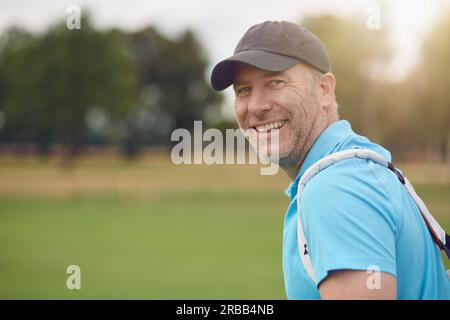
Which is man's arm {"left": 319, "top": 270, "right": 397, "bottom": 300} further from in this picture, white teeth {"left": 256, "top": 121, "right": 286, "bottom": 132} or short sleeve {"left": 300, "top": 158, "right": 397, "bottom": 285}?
white teeth {"left": 256, "top": 121, "right": 286, "bottom": 132}

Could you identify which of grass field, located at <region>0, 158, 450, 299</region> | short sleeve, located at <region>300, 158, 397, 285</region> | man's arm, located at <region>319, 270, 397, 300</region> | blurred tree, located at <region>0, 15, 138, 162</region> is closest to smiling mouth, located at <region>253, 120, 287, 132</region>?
short sleeve, located at <region>300, 158, 397, 285</region>

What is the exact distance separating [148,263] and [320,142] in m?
12.8

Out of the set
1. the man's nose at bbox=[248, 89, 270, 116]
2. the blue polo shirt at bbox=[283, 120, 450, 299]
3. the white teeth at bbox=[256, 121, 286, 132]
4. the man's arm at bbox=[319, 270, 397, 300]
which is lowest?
the man's arm at bbox=[319, 270, 397, 300]

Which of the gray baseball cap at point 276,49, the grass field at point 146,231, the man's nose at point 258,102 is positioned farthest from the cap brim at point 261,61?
the grass field at point 146,231

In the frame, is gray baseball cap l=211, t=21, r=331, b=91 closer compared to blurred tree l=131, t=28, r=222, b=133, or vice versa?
gray baseball cap l=211, t=21, r=331, b=91

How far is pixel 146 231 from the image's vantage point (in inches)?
781

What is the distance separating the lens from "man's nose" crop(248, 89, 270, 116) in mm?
2568

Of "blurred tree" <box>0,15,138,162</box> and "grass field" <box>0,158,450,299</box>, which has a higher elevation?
"blurred tree" <box>0,15,138,162</box>

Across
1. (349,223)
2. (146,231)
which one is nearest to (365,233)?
(349,223)

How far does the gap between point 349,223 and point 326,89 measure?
3.67ft

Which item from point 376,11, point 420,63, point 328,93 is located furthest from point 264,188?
point 328,93

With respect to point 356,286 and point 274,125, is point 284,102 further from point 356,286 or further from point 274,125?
point 356,286

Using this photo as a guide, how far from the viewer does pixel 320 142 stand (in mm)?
2441

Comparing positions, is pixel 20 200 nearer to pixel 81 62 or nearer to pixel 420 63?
pixel 81 62
